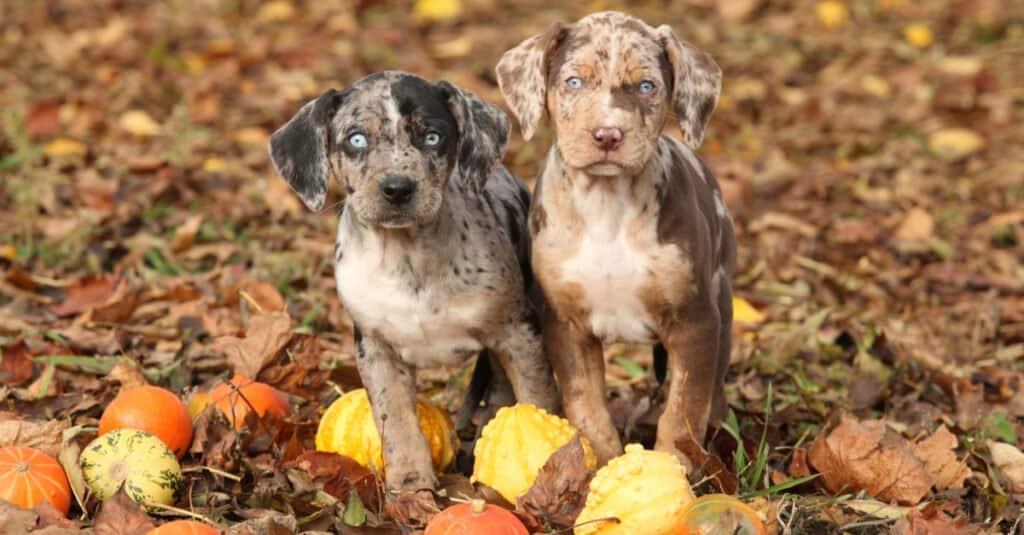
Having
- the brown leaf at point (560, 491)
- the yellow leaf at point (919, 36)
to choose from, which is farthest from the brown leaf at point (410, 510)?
the yellow leaf at point (919, 36)

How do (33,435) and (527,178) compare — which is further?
(527,178)

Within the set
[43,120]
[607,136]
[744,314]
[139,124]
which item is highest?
[607,136]

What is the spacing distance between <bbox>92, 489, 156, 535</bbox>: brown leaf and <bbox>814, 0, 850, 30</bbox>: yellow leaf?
975 centimetres

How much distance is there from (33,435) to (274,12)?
8364 millimetres

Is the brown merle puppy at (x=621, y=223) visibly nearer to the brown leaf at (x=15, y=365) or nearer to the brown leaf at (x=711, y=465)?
the brown leaf at (x=711, y=465)

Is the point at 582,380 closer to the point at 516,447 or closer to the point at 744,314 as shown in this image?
the point at 516,447

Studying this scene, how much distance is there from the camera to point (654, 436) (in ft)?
18.0

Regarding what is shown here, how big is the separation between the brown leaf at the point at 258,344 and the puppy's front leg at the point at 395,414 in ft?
1.97

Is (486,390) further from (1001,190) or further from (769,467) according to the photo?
(1001,190)

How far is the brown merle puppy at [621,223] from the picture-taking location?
4707 millimetres

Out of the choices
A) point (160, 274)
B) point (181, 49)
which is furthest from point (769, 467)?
point (181, 49)

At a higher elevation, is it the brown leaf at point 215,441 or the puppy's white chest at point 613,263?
the puppy's white chest at point 613,263

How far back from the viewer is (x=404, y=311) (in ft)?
15.9

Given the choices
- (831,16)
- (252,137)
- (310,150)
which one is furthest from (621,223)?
(831,16)
